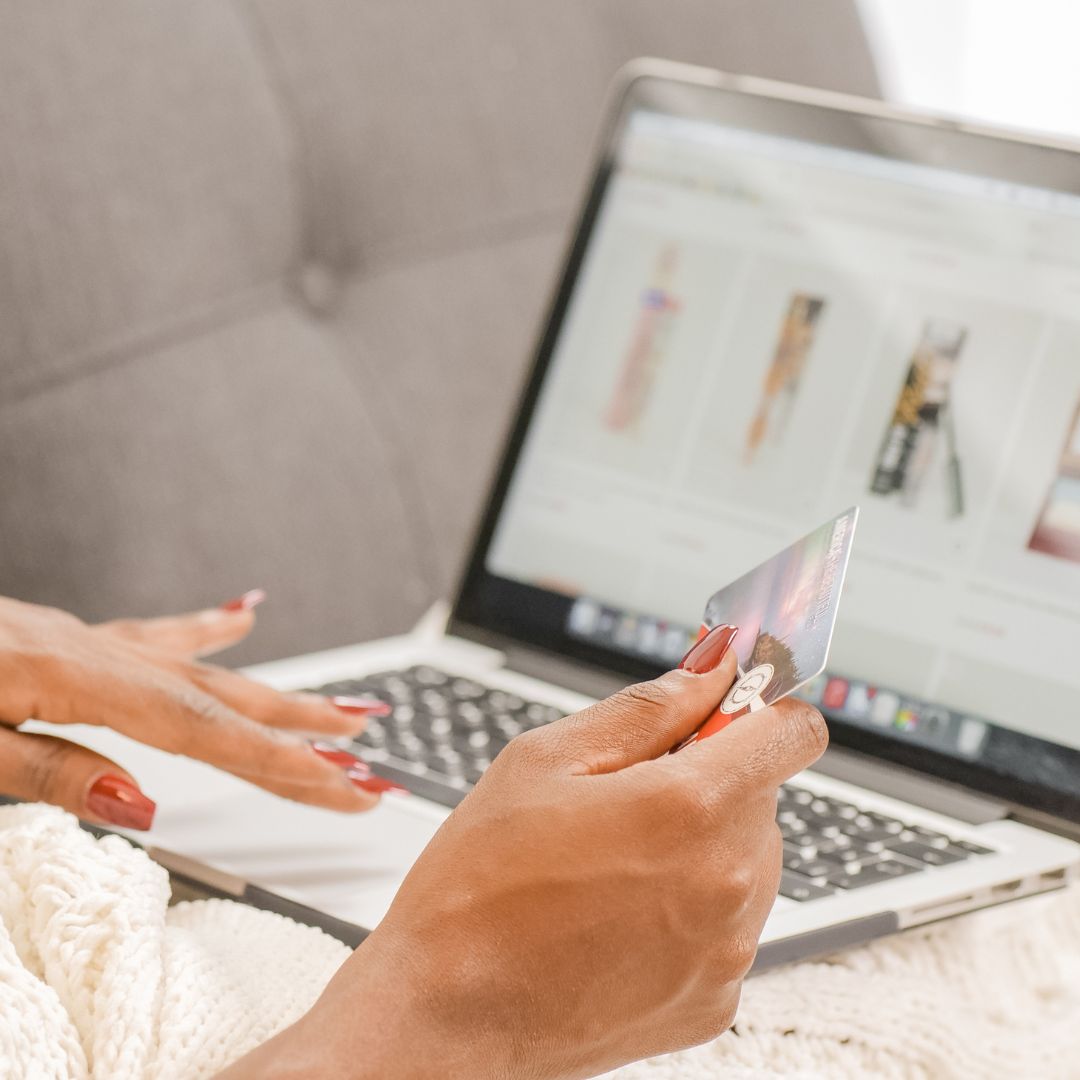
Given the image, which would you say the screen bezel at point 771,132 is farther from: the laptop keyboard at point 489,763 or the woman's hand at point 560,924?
the woman's hand at point 560,924

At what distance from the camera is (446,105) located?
892mm

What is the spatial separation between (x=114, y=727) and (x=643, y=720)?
0.83 ft

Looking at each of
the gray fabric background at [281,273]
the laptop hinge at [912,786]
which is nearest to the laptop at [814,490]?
the laptop hinge at [912,786]

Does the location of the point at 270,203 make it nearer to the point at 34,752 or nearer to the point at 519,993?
the point at 34,752

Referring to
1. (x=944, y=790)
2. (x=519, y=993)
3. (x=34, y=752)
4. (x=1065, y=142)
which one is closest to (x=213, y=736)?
(x=34, y=752)

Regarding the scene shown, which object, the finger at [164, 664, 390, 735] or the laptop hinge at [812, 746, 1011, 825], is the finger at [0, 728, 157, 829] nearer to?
the finger at [164, 664, 390, 735]

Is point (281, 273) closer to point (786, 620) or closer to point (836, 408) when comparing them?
point (836, 408)

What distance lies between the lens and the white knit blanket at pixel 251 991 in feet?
1.24

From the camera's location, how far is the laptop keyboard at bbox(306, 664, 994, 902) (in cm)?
52

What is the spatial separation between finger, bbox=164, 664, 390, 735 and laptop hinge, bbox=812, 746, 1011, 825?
238 mm

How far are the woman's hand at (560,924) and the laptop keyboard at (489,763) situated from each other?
6.3 inches

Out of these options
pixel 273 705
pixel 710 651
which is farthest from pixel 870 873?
pixel 273 705

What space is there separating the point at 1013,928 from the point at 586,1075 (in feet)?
0.89

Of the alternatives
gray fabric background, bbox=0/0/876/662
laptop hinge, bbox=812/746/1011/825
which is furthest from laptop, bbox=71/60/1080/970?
gray fabric background, bbox=0/0/876/662
